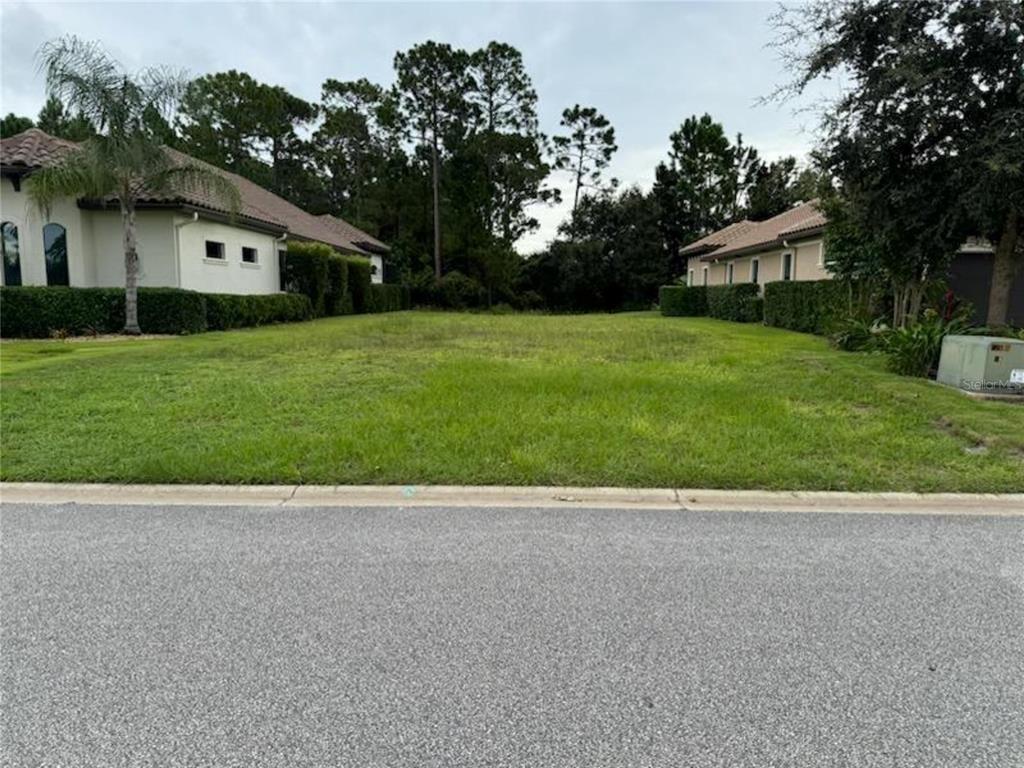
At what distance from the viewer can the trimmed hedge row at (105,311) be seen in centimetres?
1457

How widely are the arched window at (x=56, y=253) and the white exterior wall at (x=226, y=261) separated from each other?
3003 mm

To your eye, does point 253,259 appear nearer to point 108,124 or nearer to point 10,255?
point 10,255

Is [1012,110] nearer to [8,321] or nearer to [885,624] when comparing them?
[885,624]

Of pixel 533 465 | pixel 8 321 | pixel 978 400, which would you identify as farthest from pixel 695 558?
pixel 8 321

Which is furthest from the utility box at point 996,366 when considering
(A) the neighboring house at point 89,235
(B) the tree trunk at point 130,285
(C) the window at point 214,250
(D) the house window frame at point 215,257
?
(C) the window at point 214,250

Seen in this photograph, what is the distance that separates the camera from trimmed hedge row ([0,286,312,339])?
1457 cm

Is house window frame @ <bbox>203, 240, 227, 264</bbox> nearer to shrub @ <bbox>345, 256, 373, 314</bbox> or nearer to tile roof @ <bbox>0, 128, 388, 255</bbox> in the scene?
tile roof @ <bbox>0, 128, 388, 255</bbox>

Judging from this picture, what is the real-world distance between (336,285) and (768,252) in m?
17.5

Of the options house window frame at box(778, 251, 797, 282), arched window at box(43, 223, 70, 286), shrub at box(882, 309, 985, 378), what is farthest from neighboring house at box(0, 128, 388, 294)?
house window frame at box(778, 251, 797, 282)

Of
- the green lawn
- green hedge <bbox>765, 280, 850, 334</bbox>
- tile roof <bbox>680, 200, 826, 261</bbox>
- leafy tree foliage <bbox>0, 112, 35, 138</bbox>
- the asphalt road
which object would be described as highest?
leafy tree foliage <bbox>0, 112, 35, 138</bbox>

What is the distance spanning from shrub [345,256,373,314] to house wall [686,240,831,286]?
16.7 meters

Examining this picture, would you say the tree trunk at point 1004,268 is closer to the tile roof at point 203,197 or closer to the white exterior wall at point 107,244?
the tile roof at point 203,197

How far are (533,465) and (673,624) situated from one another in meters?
2.41

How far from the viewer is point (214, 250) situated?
19578mm
